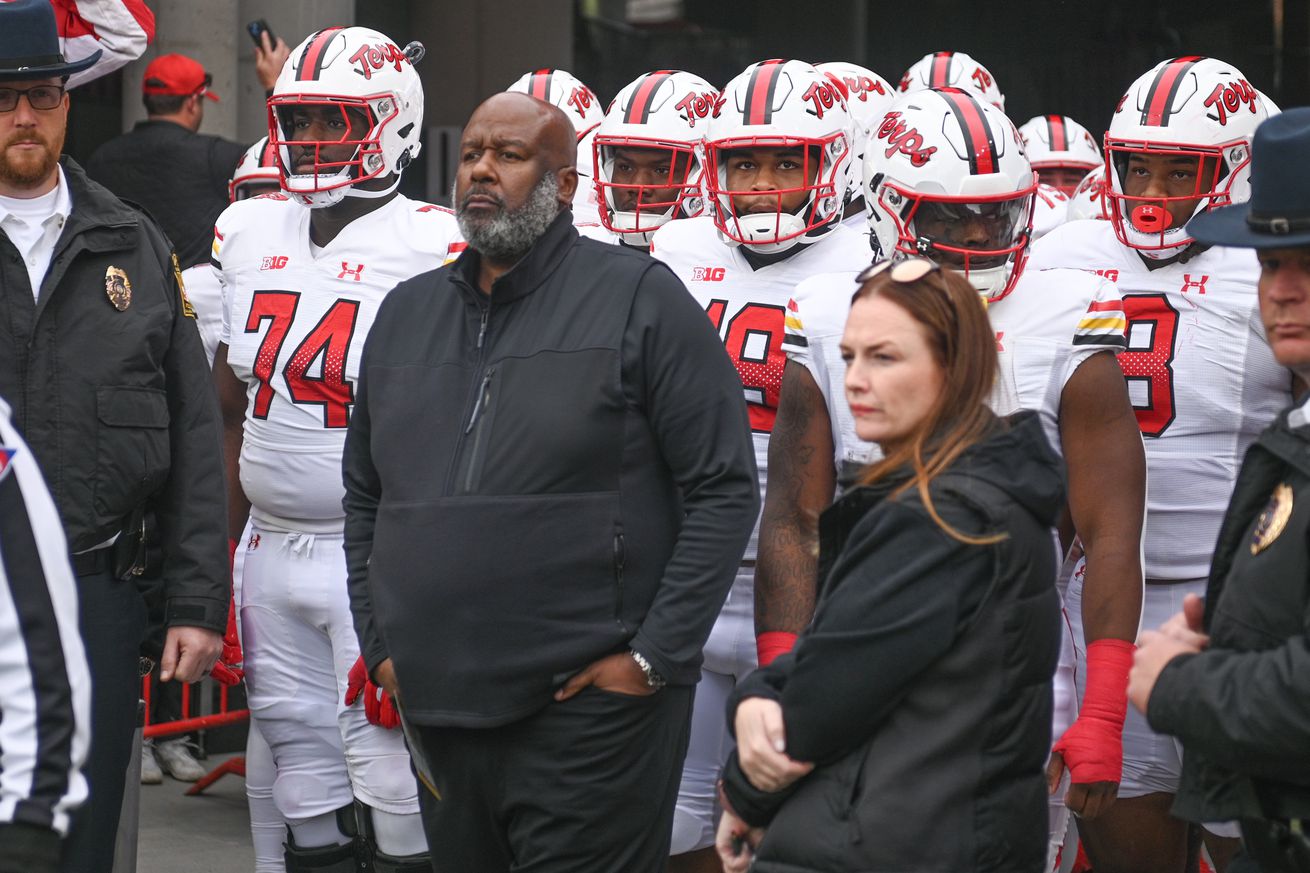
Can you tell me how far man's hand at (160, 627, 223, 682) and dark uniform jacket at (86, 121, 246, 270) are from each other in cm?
364

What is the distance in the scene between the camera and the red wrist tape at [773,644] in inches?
150

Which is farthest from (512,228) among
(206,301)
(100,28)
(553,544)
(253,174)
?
(253,174)

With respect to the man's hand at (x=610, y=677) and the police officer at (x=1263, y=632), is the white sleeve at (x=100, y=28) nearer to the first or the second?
the man's hand at (x=610, y=677)

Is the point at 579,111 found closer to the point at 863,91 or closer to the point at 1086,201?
the point at 863,91

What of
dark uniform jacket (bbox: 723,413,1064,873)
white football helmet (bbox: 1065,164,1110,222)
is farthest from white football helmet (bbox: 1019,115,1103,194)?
dark uniform jacket (bbox: 723,413,1064,873)

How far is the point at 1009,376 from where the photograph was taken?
11.8ft

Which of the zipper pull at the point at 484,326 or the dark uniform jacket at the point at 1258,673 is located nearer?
the dark uniform jacket at the point at 1258,673

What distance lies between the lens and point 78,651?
100.0 inches

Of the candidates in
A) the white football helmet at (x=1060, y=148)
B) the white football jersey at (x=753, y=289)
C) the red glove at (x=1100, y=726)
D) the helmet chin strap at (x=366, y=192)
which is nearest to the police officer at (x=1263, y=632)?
the red glove at (x=1100, y=726)

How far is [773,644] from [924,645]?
1.27 metres

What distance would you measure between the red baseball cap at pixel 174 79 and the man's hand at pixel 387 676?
450 centimetres

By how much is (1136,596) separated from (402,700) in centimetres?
147

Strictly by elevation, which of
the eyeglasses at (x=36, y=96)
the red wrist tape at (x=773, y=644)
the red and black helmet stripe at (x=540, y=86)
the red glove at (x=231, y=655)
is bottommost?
the red glove at (x=231, y=655)

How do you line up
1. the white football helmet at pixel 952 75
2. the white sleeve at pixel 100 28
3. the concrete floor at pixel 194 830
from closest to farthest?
the white sleeve at pixel 100 28, the concrete floor at pixel 194 830, the white football helmet at pixel 952 75
